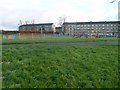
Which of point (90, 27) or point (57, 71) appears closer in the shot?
point (57, 71)

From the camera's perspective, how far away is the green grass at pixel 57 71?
744cm

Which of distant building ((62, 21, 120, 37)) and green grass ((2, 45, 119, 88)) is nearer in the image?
green grass ((2, 45, 119, 88))

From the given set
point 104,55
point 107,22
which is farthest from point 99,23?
point 104,55

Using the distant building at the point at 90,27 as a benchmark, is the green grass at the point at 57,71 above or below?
below

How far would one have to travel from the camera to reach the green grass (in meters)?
7.44

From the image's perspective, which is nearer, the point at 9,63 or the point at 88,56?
the point at 9,63

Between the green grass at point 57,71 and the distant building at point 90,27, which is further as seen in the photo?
the distant building at point 90,27

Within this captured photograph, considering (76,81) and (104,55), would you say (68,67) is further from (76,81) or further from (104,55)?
(104,55)

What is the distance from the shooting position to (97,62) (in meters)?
10.3

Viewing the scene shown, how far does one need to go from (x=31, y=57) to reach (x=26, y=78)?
2.60m

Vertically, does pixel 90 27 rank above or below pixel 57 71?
above

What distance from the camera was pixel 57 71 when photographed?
8406mm

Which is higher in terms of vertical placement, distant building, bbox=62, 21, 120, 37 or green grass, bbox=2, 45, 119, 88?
distant building, bbox=62, 21, 120, 37

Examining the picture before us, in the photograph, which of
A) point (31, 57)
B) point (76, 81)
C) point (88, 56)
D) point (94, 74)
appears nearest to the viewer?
point (76, 81)
